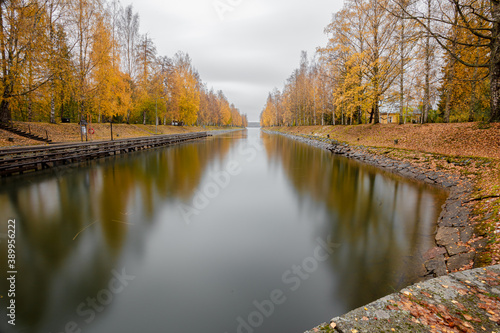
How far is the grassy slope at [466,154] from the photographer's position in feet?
15.5

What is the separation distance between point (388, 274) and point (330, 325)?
2235mm

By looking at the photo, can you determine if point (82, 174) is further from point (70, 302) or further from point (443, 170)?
point (443, 170)

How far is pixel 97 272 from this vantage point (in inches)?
152

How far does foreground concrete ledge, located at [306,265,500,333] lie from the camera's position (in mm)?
2154

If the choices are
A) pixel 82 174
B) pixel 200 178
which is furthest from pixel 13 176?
pixel 200 178

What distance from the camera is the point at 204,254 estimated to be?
454cm

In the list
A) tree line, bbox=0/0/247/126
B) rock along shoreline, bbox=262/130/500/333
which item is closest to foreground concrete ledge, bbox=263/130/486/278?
rock along shoreline, bbox=262/130/500/333

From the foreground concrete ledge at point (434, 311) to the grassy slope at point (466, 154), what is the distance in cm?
143

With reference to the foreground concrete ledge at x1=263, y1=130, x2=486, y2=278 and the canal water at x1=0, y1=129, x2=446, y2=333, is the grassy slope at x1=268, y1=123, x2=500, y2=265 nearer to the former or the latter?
the foreground concrete ledge at x1=263, y1=130, x2=486, y2=278

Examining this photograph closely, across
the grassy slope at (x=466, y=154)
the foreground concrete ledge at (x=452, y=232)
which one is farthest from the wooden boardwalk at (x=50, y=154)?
the grassy slope at (x=466, y=154)

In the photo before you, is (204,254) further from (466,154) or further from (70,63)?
(70,63)

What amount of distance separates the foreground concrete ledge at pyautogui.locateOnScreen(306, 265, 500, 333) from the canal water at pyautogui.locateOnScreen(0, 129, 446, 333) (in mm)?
772

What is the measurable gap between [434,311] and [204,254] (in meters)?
3.50

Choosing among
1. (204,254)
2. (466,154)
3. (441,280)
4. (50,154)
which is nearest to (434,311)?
(441,280)
